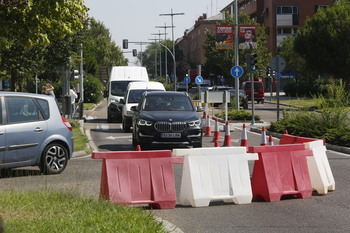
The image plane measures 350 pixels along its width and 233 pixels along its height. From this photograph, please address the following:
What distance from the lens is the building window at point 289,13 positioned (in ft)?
322

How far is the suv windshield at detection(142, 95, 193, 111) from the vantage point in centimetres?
2081

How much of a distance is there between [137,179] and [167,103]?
10662 mm

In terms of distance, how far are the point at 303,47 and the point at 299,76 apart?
22.8 m

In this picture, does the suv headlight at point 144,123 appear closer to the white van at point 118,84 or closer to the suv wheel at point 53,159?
the suv wheel at point 53,159

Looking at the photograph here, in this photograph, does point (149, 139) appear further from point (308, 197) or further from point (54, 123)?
point (308, 197)

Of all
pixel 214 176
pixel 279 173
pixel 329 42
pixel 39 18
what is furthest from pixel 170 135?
pixel 329 42

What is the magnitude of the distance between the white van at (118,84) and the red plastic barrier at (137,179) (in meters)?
24.9

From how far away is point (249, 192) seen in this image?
10805 millimetres

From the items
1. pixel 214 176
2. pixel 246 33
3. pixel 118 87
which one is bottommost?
pixel 214 176

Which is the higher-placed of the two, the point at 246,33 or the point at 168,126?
the point at 246,33

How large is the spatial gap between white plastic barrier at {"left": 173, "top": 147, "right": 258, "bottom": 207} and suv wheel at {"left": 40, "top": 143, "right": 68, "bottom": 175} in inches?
174

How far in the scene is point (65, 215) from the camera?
27.5 ft

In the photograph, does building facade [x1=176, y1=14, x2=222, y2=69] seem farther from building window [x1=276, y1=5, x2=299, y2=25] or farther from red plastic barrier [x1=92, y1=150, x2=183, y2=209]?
red plastic barrier [x1=92, y1=150, x2=183, y2=209]

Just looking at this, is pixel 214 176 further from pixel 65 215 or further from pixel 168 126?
pixel 168 126
